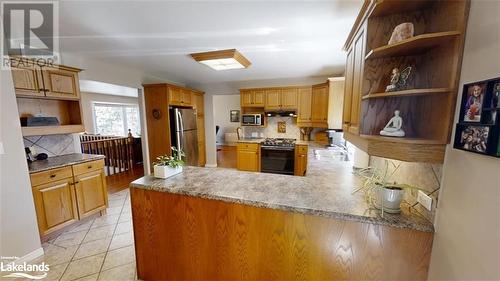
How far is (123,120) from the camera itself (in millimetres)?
7180

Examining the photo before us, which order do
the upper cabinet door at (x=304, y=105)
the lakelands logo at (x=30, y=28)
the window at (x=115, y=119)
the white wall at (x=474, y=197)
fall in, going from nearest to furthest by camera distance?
the white wall at (x=474, y=197), the lakelands logo at (x=30, y=28), the upper cabinet door at (x=304, y=105), the window at (x=115, y=119)

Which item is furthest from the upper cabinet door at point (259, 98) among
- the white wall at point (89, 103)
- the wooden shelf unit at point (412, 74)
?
the white wall at point (89, 103)

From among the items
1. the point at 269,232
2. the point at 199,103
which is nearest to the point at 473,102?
the point at 269,232

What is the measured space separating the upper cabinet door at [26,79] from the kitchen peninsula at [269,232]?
193 cm

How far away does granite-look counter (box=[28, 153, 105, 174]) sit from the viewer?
2.09 meters

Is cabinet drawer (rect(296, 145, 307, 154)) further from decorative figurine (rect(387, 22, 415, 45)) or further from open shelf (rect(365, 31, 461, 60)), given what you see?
decorative figurine (rect(387, 22, 415, 45))

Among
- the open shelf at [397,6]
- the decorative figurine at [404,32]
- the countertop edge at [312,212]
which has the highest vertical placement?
the open shelf at [397,6]

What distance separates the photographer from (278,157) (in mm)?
4074

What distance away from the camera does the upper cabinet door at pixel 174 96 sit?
12.5 feet

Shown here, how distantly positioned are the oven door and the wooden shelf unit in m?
2.65

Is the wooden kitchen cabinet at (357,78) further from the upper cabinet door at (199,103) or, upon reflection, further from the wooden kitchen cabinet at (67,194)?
the upper cabinet door at (199,103)

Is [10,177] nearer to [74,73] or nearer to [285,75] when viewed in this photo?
[74,73]

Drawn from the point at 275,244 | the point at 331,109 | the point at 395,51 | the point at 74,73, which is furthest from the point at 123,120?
the point at 395,51

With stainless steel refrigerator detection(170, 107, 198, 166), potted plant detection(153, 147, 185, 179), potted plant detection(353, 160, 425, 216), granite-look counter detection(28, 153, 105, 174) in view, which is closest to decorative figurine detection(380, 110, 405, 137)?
potted plant detection(353, 160, 425, 216)
